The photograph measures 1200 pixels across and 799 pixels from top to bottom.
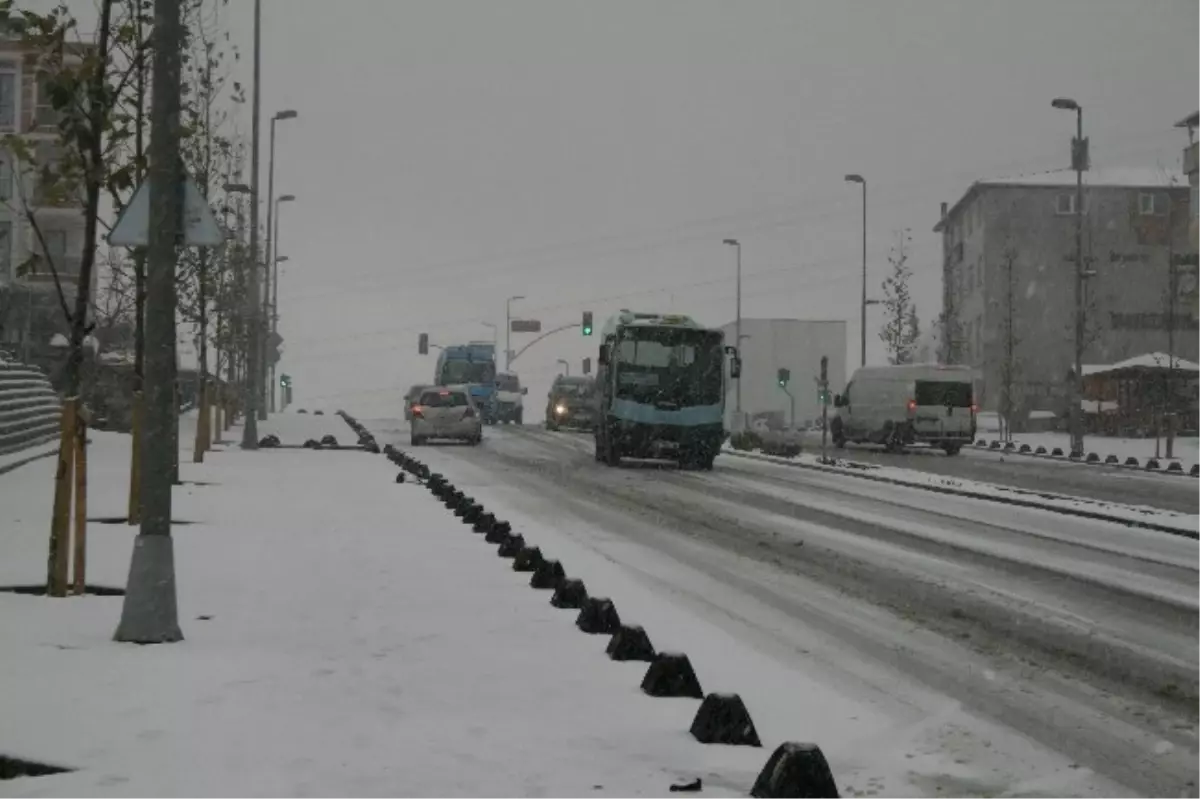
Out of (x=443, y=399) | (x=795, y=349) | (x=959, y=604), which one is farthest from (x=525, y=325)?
(x=959, y=604)

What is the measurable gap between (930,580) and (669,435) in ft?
64.4

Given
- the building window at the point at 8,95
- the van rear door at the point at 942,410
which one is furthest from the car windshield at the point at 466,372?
the van rear door at the point at 942,410

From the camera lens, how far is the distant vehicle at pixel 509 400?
70.8 m

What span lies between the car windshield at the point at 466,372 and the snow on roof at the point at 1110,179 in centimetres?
3461

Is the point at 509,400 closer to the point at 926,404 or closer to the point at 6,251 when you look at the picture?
the point at 6,251

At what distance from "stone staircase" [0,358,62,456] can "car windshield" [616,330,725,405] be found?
11651 millimetres

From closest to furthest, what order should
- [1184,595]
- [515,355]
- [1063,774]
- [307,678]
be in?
[1063,774], [307,678], [1184,595], [515,355]

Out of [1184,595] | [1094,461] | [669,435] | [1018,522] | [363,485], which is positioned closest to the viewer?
[1184,595]

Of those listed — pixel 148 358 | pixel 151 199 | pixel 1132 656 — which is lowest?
pixel 1132 656

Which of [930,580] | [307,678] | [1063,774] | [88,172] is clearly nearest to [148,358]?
[307,678]

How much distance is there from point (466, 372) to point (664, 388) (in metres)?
32.6

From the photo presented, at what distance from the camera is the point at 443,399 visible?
143ft

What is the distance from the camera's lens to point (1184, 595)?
1259 centimetres

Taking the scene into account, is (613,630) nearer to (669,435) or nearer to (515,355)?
(669,435)
